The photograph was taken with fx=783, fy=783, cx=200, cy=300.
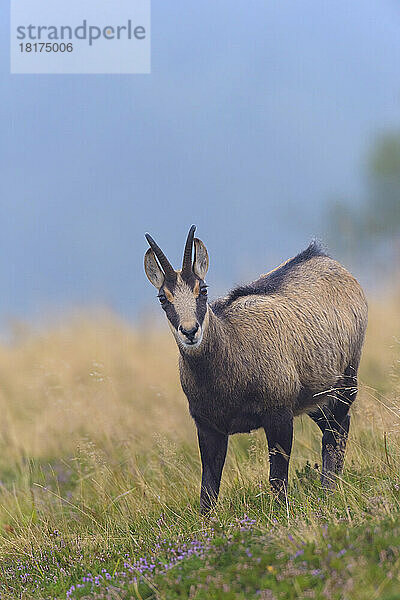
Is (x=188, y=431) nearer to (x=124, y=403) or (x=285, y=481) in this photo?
(x=124, y=403)

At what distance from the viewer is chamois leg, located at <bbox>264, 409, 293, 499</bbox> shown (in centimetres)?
655

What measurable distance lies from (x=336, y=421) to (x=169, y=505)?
5.89 ft

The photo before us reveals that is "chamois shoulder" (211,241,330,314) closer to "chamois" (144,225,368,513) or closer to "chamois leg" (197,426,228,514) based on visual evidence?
"chamois" (144,225,368,513)

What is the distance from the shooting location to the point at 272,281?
764cm

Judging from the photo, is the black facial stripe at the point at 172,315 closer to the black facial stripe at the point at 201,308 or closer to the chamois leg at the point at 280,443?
the black facial stripe at the point at 201,308

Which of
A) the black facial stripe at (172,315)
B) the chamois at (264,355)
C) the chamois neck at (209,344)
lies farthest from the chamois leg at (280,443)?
the black facial stripe at (172,315)

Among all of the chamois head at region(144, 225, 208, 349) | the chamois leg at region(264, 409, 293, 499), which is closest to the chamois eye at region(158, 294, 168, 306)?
the chamois head at region(144, 225, 208, 349)

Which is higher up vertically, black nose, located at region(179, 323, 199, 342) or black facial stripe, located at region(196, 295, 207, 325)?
black facial stripe, located at region(196, 295, 207, 325)

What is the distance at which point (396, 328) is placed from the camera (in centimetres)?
1304

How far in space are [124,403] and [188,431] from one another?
1.77 metres

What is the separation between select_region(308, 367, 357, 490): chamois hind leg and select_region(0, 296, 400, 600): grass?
20cm

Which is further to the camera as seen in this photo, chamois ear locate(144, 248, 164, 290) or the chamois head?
chamois ear locate(144, 248, 164, 290)

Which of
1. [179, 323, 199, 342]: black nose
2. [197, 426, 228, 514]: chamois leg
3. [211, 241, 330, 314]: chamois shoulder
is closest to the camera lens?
[179, 323, 199, 342]: black nose

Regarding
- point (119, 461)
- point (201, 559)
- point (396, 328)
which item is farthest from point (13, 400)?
point (201, 559)
